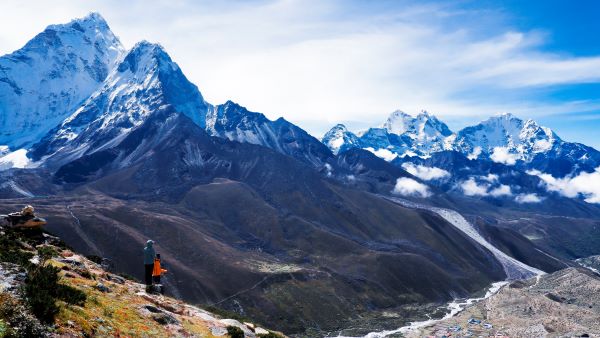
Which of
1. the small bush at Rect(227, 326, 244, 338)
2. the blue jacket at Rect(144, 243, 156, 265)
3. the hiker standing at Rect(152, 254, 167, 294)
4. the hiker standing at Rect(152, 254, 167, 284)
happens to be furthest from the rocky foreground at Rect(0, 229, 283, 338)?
the blue jacket at Rect(144, 243, 156, 265)

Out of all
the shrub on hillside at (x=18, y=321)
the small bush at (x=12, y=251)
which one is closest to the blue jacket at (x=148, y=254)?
the small bush at (x=12, y=251)

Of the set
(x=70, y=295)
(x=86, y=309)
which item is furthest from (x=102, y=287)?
(x=70, y=295)

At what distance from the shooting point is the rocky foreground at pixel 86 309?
78.2 feet

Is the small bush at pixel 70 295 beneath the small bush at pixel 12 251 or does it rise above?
beneath

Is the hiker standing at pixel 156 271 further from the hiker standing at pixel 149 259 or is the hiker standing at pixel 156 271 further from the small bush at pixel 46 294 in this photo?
the small bush at pixel 46 294

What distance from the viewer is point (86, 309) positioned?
2922cm

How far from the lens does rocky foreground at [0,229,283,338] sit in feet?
78.2

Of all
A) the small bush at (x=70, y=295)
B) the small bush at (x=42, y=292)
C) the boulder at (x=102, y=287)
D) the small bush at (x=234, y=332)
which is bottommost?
the small bush at (x=234, y=332)

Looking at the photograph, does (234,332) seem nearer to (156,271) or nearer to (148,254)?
(156,271)

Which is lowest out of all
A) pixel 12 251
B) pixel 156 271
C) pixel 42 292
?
pixel 156 271

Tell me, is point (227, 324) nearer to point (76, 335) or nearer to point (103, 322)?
point (103, 322)

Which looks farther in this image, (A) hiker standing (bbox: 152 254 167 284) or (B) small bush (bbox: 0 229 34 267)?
(A) hiker standing (bbox: 152 254 167 284)

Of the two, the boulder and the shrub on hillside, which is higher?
the shrub on hillside

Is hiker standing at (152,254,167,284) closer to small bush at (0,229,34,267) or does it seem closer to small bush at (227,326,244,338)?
small bush at (227,326,244,338)
